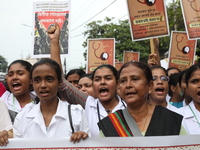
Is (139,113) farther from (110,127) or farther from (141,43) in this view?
(141,43)

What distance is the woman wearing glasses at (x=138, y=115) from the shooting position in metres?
2.19

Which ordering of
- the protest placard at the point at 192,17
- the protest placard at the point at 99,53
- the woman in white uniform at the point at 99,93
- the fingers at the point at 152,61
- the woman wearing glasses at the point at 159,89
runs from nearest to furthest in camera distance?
the woman in white uniform at the point at 99,93 → the woman wearing glasses at the point at 159,89 → the fingers at the point at 152,61 → the protest placard at the point at 192,17 → the protest placard at the point at 99,53

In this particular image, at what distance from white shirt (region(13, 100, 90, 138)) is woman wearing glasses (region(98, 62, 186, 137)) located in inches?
11.4

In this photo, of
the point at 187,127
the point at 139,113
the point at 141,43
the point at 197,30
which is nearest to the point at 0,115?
the point at 139,113

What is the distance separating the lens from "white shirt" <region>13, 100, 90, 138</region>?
247 centimetres

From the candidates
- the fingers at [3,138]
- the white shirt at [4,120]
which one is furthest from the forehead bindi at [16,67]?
the fingers at [3,138]

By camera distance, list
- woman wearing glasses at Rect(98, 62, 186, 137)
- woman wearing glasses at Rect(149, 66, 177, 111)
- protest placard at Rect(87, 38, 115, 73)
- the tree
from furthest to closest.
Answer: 1. the tree
2. protest placard at Rect(87, 38, 115, 73)
3. woman wearing glasses at Rect(149, 66, 177, 111)
4. woman wearing glasses at Rect(98, 62, 186, 137)

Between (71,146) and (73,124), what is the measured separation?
24cm

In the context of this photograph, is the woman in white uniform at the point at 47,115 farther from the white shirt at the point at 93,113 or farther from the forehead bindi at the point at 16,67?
the forehead bindi at the point at 16,67

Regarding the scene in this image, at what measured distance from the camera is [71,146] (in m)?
2.28

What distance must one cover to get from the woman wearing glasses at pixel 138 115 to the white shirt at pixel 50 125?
0.29 meters

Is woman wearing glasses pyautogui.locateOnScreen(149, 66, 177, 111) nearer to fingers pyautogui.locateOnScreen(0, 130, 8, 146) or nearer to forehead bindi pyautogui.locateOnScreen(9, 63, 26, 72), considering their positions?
forehead bindi pyautogui.locateOnScreen(9, 63, 26, 72)

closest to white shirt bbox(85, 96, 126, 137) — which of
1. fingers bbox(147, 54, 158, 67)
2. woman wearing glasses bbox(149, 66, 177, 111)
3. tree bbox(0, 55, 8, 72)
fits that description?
woman wearing glasses bbox(149, 66, 177, 111)

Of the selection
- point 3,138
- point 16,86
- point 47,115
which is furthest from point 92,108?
point 3,138
